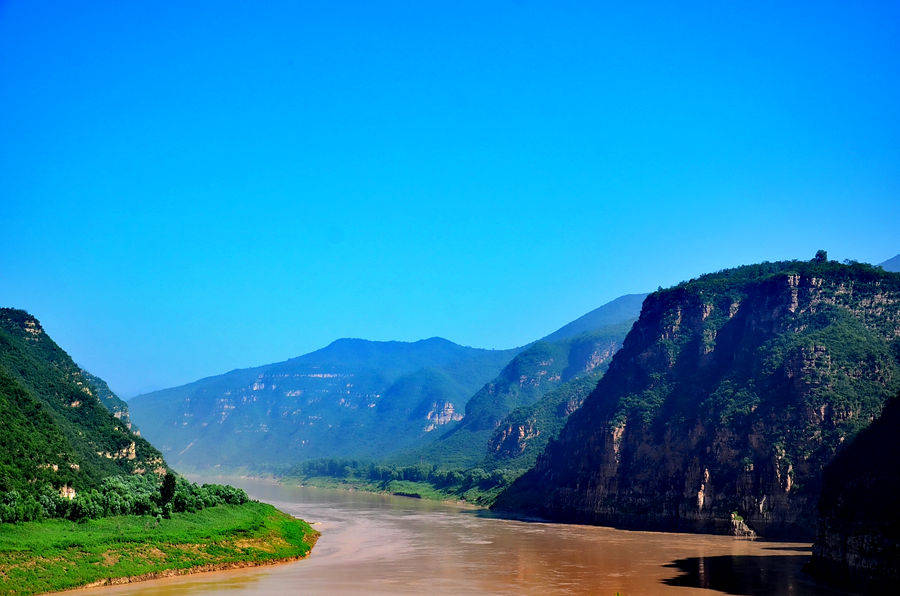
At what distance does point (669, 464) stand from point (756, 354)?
83.8 ft

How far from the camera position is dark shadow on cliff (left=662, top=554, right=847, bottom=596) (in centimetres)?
6983

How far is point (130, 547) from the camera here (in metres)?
73.7

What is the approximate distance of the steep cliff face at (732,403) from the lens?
11244 cm

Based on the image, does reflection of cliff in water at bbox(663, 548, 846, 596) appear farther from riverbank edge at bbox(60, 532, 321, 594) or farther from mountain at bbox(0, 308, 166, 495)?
mountain at bbox(0, 308, 166, 495)

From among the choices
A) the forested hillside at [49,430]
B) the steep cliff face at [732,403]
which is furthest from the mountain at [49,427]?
the steep cliff face at [732,403]

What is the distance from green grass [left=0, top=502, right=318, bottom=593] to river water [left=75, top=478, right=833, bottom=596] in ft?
8.47

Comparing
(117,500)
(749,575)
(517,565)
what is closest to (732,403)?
(749,575)

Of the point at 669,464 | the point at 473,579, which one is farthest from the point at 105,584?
the point at 669,464

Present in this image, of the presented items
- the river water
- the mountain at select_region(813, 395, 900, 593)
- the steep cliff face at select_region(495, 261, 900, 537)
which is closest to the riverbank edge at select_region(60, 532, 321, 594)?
the river water

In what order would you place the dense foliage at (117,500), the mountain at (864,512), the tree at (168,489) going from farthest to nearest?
the tree at (168,489) < the dense foliage at (117,500) < the mountain at (864,512)

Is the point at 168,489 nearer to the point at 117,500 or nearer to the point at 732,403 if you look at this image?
the point at 117,500

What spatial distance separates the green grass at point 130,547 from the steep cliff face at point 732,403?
6277 centimetres

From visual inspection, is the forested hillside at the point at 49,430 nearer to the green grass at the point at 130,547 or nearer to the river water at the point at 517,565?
the green grass at the point at 130,547

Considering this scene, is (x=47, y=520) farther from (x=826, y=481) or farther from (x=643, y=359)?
(x=643, y=359)
